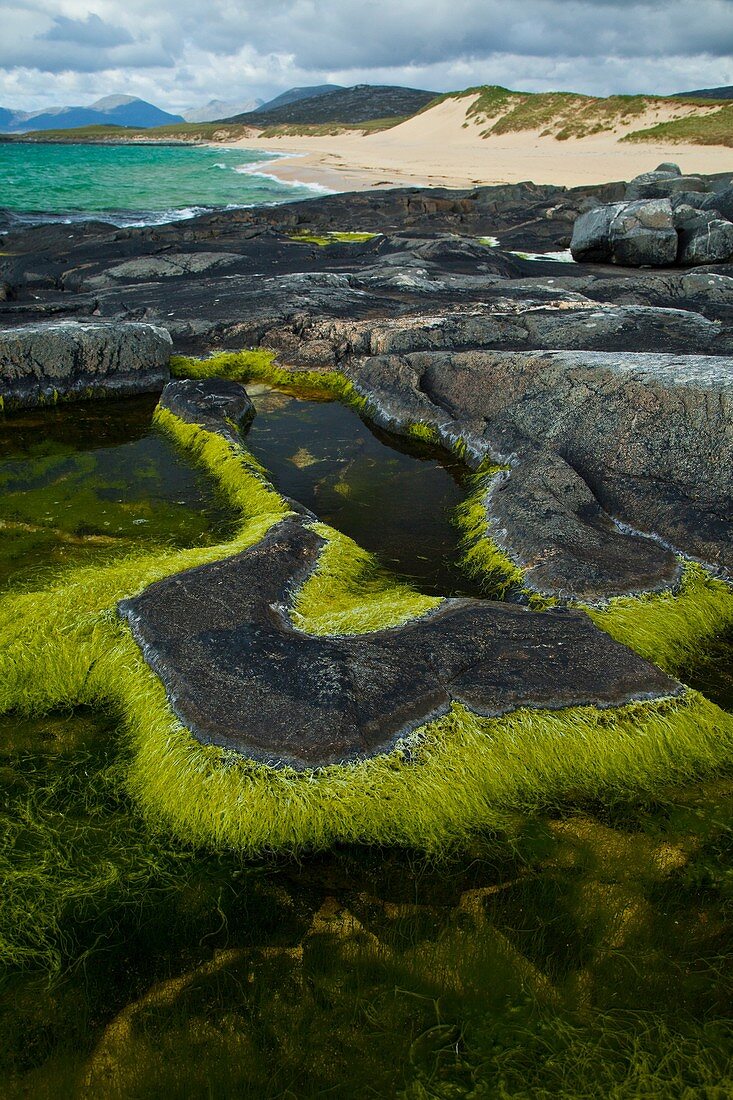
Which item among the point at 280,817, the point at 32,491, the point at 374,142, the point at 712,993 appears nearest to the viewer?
the point at 712,993

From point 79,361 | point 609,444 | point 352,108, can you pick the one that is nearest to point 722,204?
point 609,444

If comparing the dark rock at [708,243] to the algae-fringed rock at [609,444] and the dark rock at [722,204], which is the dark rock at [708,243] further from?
the algae-fringed rock at [609,444]

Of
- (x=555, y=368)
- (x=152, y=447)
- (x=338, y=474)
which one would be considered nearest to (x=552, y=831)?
(x=338, y=474)

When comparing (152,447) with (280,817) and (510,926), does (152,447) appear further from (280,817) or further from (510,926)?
(510,926)

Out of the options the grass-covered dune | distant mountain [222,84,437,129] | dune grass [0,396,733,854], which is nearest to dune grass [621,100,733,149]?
the grass-covered dune

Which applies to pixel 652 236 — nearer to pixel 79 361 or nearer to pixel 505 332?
pixel 505 332
